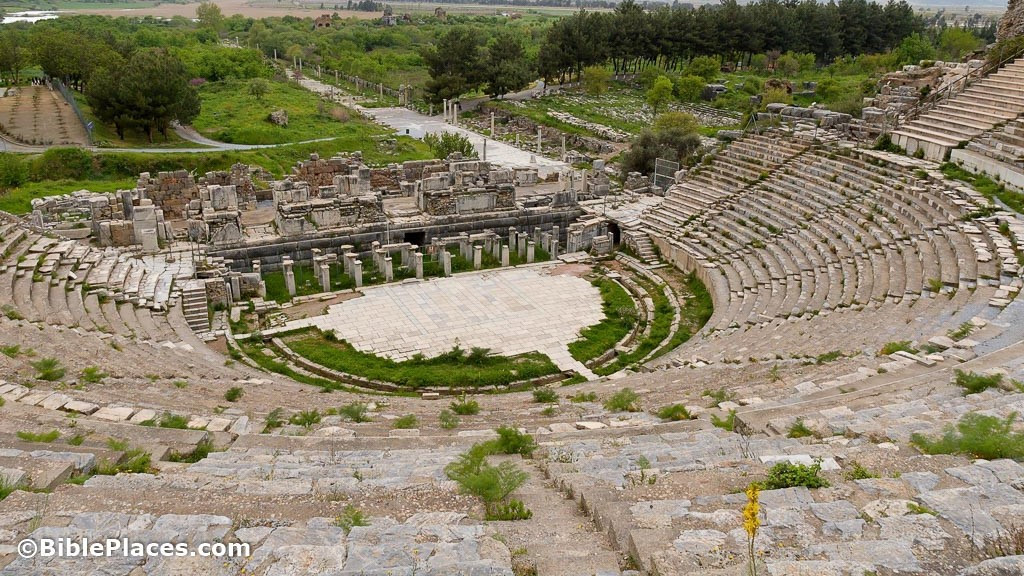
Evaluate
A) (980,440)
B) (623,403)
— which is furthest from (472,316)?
(980,440)

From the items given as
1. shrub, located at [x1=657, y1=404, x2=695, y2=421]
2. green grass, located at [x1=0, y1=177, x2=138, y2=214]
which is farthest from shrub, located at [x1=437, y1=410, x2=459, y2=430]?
green grass, located at [x1=0, y1=177, x2=138, y2=214]

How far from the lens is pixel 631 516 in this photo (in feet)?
20.8

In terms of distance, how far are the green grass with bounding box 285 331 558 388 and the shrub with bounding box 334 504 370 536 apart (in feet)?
35.1

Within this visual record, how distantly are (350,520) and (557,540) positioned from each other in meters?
1.86

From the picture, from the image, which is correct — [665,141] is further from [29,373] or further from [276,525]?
[276,525]

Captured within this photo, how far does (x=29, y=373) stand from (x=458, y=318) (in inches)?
444

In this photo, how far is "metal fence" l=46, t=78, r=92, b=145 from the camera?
4088 centimetres

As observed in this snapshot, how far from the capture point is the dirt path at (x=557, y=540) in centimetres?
561

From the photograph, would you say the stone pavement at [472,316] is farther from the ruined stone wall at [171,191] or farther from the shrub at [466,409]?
the ruined stone wall at [171,191]

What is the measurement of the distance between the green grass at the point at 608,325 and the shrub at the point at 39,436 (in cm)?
1269

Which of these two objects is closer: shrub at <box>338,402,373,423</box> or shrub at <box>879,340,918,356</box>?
shrub at <box>338,402,373,423</box>

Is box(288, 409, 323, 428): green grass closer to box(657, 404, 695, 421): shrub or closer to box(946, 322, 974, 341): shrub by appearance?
box(657, 404, 695, 421): shrub

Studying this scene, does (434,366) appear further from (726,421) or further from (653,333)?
(726,421)

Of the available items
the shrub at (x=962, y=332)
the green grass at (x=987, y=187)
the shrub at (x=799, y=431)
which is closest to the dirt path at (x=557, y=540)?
the shrub at (x=799, y=431)
